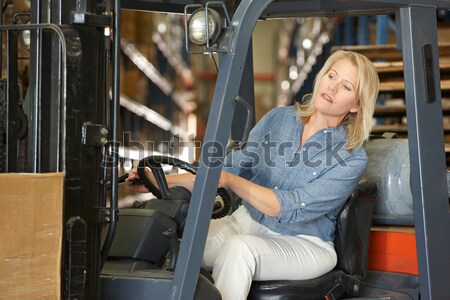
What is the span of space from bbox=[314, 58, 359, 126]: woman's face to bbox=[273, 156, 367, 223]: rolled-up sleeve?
0.27 metres

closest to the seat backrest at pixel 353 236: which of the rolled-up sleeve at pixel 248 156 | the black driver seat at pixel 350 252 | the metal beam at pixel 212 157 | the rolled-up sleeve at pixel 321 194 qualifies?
the black driver seat at pixel 350 252

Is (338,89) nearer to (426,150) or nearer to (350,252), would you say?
(426,150)

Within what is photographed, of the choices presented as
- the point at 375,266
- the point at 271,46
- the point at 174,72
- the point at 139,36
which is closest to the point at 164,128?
the point at 139,36

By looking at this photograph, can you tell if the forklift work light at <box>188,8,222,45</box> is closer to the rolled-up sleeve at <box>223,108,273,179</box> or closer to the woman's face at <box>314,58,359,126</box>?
the woman's face at <box>314,58,359,126</box>

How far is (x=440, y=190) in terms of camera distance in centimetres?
369

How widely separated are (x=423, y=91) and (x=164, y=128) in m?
11.2

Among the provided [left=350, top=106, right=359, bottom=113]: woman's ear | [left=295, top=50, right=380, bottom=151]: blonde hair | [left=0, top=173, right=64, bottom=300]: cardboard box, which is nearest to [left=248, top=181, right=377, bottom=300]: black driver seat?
[left=295, top=50, right=380, bottom=151]: blonde hair

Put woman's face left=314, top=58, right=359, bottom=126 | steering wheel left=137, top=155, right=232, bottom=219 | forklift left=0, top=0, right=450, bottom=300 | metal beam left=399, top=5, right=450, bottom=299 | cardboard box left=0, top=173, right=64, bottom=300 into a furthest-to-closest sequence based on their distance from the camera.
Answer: woman's face left=314, top=58, right=359, bottom=126, metal beam left=399, top=5, right=450, bottom=299, steering wheel left=137, top=155, right=232, bottom=219, forklift left=0, top=0, right=450, bottom=300, cardboard box left=0, top=173, right=64, bottom=300

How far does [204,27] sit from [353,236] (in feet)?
4.72

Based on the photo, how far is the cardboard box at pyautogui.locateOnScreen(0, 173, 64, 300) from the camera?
2.78 meters

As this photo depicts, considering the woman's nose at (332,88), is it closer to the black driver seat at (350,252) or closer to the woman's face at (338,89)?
the woman's face at (338,89)

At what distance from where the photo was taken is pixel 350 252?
12.8 feet

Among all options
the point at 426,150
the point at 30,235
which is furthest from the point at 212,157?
the point at 426,150

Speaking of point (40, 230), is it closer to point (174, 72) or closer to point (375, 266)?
point (375, 266)
